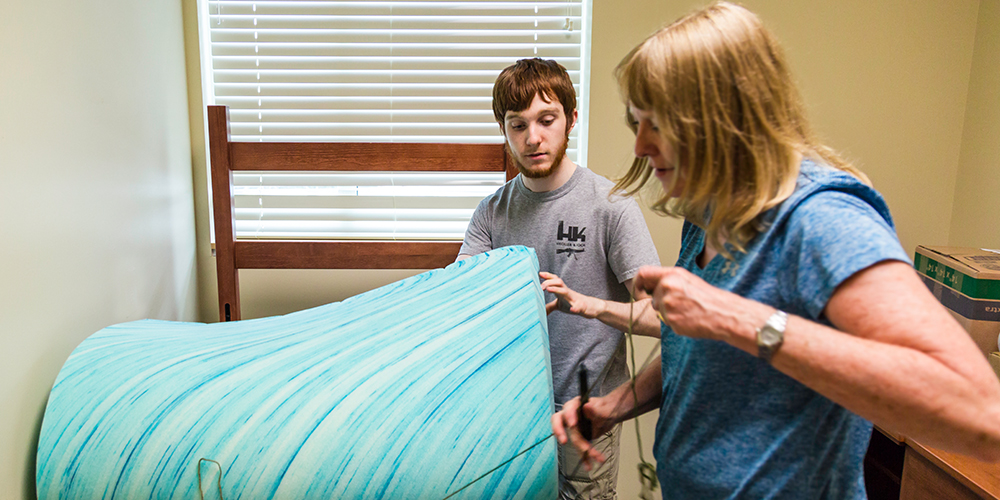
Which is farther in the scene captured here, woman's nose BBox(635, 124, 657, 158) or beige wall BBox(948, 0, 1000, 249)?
beige wall BBox(948, 0, 1000, 249)

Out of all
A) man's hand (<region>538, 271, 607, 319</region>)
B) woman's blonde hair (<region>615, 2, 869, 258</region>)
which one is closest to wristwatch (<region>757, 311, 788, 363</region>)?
woman's blonde hair (<region>615, 2, 869, 258</region>)

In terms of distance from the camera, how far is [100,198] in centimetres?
117

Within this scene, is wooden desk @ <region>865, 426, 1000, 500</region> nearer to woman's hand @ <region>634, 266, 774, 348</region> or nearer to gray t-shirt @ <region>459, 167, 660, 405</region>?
gray t-shirt @ <region>459, 167, 660, 405</region>

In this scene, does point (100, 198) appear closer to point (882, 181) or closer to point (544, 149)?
point (544, 149)

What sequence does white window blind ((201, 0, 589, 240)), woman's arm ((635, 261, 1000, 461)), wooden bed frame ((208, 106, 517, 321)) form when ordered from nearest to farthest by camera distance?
woman's arm ((635, 261, 1000, 461))
wooden bed frame ((208, 106, 517, 321))
white window blind ((201, 0, 589, 240))

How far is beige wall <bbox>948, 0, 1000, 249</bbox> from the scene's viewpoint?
5.14 ft

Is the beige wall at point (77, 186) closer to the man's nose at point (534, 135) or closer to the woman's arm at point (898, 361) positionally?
the man's nose at point (534, 135)

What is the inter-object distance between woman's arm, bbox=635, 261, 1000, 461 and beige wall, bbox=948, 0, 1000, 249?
150 centimetres

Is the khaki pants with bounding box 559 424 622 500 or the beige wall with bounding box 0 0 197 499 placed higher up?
the beige wall with bounding box 0 0 197 499

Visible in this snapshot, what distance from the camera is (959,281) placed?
1.34 meters

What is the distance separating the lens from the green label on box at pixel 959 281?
1.28 meters

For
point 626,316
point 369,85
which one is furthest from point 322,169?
point 626,316

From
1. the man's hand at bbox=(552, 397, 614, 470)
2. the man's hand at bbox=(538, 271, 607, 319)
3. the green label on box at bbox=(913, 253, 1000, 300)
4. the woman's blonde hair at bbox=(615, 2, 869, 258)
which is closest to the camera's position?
the woman's blonde hair at bbox=(615, 2, 869, 258)

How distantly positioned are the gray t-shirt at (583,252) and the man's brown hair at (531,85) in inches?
7.2
